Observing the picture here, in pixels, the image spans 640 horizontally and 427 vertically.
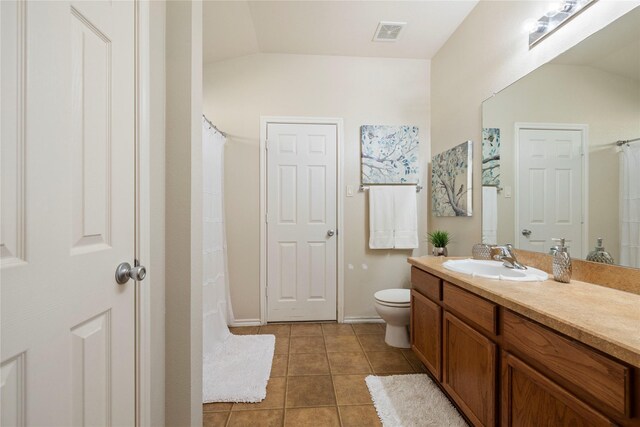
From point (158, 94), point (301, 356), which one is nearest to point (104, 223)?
point (158, 94)

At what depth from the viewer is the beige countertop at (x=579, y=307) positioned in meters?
0.70

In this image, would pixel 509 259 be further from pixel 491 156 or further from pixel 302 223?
pixel 302 223

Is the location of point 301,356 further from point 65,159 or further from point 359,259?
point 65,159

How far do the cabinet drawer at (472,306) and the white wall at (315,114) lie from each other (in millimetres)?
1294

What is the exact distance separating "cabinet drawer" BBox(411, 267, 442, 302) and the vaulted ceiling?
1.95 metres

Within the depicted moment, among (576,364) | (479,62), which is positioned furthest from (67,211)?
(479,62)

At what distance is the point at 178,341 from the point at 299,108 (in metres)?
2.26

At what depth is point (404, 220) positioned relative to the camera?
2711 millimetres

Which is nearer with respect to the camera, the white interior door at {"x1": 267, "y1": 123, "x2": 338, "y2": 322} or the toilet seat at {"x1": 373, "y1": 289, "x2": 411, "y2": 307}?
the toilet seat at {"x1": 373, "y1": 289, "x2": 411, "y2": 307}

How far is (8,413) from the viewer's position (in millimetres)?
535

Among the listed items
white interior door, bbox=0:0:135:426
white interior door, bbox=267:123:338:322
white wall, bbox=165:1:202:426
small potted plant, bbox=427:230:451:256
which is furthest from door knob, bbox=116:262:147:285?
small potted plant, bbox=427:230:451:256

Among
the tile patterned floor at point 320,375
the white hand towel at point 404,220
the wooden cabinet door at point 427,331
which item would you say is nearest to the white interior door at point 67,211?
the tile patterned floor at point 320,375

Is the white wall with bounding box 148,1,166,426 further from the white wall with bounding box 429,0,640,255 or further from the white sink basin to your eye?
the white wall with bounding box 429,0,640,255

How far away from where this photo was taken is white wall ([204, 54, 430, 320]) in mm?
2664
